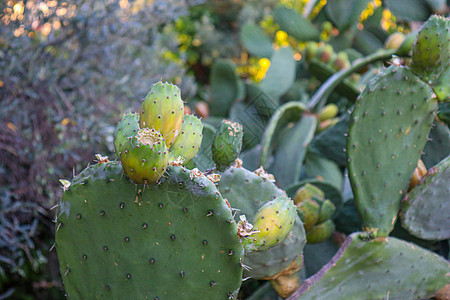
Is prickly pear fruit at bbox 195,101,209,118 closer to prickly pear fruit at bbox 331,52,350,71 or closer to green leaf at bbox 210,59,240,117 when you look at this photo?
green leaf at bbox 210,59,240,117

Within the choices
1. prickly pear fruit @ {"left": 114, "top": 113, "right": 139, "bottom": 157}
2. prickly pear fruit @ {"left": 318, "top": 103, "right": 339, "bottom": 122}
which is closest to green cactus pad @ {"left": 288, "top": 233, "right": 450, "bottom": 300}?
prickly pear fruit @ {"left": 114, "top": 113, "right": 139, "bottom": 157}

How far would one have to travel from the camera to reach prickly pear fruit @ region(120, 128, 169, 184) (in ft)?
2.34

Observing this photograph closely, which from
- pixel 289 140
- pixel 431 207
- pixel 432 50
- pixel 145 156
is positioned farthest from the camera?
pixel 289 140

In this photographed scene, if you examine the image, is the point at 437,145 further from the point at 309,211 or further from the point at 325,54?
the point at 325,54

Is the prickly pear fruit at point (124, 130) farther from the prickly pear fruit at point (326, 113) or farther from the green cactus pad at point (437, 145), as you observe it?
the prickly pear fruit at point (326, 113)

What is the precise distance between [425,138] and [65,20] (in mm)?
1785

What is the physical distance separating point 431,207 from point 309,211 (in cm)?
34

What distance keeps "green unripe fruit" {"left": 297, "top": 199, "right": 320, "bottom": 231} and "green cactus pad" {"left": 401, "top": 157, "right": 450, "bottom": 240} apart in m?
0.24

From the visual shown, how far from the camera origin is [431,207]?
→ 4.09 ft

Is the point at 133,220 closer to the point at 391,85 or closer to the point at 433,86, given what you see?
the point at 391,85

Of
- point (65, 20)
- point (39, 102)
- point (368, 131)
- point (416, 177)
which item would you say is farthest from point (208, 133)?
point (65, 20)

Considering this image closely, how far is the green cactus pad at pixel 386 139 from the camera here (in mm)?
1197

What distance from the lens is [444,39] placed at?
1.13m

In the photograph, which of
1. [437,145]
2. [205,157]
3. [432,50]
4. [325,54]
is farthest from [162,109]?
[325,54]
